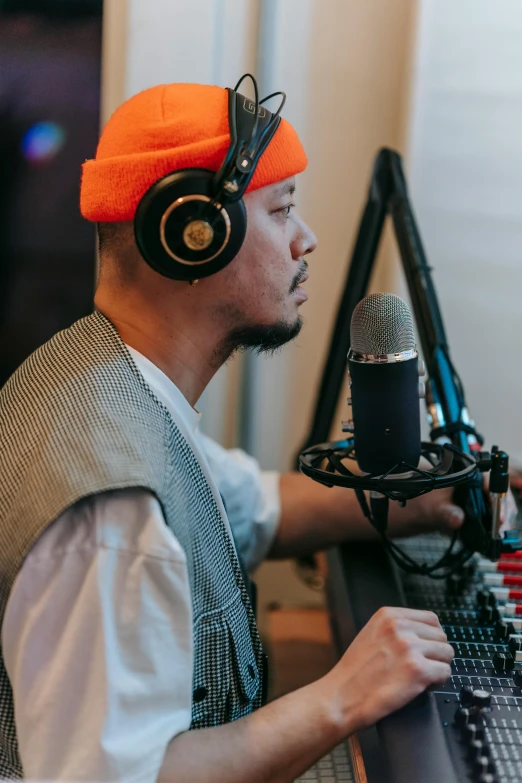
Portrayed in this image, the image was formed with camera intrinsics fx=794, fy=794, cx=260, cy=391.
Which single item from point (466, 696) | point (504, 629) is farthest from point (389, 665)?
point (504, 629)

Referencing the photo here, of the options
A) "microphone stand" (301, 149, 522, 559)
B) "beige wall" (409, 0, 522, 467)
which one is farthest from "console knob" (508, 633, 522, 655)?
"beige wall" (409, 0, 522, 467)

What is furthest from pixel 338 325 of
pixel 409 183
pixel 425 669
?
pixel 425 669

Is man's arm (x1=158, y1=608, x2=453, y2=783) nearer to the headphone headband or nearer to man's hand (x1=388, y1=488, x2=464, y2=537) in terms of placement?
man's hand (x1=388, y1=488, x2=464, y2=537)

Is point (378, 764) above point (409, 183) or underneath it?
underneath

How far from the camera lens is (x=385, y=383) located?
33.0 inches

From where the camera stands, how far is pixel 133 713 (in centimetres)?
69

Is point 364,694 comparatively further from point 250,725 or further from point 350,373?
point 350,373

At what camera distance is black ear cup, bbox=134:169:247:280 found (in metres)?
0.81

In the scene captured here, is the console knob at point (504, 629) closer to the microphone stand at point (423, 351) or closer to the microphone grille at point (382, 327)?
the microphone stand at point (423, 351)

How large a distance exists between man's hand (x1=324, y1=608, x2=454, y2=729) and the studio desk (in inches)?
0.8

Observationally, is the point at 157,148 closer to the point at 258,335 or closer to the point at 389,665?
the point at 258,335

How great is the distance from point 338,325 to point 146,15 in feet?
2.18

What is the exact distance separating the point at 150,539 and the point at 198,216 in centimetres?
33

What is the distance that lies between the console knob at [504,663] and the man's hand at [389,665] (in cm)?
6
